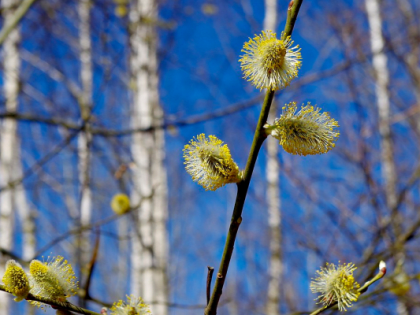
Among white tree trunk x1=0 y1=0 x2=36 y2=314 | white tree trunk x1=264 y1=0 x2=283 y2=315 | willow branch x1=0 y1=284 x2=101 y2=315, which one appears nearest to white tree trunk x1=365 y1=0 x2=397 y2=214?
white tree trunk x1=264 y1=0 x2=283 y2=315

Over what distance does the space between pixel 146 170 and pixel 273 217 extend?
191 centimetres

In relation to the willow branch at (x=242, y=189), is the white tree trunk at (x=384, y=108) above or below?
above

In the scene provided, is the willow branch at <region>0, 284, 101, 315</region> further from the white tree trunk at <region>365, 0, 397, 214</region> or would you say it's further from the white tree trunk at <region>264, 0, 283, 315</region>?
the white tree trunk at <region>264, 0, 283, 315</region>

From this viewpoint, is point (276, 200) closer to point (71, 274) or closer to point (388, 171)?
point (388, 171)

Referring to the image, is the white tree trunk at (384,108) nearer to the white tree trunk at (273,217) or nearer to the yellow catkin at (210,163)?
the white tree trunk at (273,217)

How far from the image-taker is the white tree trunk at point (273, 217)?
5266 mm

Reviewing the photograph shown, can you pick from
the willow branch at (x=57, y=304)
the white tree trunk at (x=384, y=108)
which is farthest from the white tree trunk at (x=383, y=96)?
the willow branch at (x=57, y=304)

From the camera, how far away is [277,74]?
994 mm

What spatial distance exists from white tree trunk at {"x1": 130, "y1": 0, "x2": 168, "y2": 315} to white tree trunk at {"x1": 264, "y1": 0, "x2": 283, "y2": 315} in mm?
1361

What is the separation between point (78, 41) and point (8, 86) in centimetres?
122

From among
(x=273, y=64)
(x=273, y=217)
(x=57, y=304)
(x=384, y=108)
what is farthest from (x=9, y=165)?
(x=273, y=64)

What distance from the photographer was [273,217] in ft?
18.3

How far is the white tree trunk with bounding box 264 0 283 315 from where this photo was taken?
17.3 feet

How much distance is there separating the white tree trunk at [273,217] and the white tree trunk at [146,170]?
4.47ft
